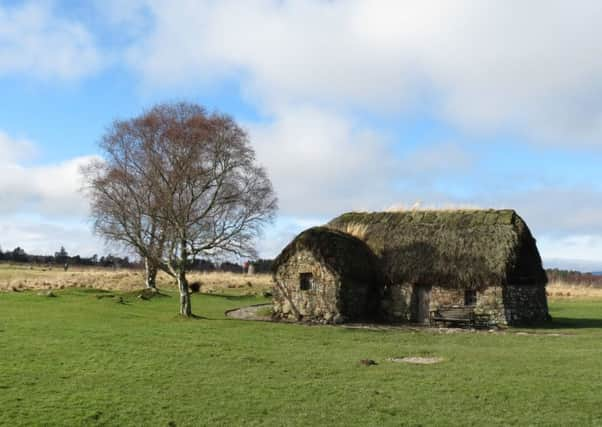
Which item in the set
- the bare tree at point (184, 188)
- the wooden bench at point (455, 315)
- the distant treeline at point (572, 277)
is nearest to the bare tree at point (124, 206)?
the bare tree at point (184, 188)

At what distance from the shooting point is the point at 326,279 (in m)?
30.3

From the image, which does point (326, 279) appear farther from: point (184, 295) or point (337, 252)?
point (184, 295)

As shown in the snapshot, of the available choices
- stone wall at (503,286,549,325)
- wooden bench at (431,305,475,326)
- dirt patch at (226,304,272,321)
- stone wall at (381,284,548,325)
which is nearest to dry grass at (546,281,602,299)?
stone wall at (503,286,549,325)

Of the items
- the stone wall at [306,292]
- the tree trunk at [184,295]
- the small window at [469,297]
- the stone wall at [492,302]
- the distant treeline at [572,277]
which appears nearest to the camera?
the stone wall at [492,302]

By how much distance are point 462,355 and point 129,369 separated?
9.86 m

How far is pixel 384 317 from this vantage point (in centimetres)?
3175

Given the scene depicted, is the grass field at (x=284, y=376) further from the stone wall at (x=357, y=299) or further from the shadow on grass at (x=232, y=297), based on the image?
the shadow on grass at (x=232, y=297)

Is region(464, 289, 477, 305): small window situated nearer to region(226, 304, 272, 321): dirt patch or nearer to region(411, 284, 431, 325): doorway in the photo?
region(411, 284, 431, 325): doorway

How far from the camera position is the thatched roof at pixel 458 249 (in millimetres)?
29219

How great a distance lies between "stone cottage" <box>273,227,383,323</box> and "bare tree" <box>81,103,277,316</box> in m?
2.69

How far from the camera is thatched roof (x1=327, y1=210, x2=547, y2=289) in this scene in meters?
29.2

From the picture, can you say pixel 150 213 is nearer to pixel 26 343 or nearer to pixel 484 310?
pixel 26 343

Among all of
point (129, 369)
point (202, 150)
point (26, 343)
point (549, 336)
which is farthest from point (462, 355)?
point (202, 150)

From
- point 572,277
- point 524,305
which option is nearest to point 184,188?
point 524,305
